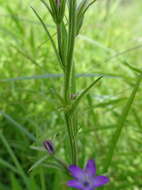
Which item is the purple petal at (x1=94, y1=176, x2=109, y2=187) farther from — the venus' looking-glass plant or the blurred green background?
the blurred green background

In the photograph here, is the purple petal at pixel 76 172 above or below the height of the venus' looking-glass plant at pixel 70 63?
below

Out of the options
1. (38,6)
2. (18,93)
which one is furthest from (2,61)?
(38,6)

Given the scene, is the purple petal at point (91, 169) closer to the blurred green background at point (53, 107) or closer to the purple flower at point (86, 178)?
the purple flower at point (86, 178)

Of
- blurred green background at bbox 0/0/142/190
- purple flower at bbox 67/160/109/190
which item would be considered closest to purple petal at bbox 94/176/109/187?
purple flower at bbox 67/160/109/190

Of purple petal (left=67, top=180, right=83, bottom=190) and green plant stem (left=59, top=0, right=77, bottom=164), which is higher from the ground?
green plant stem (left=59, top=0, right=77, bottom=164)

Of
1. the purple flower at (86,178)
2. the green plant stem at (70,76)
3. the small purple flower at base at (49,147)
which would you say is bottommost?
the purple flower at (86,178)

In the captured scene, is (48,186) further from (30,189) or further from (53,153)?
(53,153)

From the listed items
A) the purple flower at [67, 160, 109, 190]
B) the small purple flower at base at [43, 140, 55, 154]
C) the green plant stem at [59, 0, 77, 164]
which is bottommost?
the purple flower at [67, 160, 109, 190]

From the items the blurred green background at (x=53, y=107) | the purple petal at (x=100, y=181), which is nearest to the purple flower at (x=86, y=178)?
the purple petal at (x=100, y=181)
